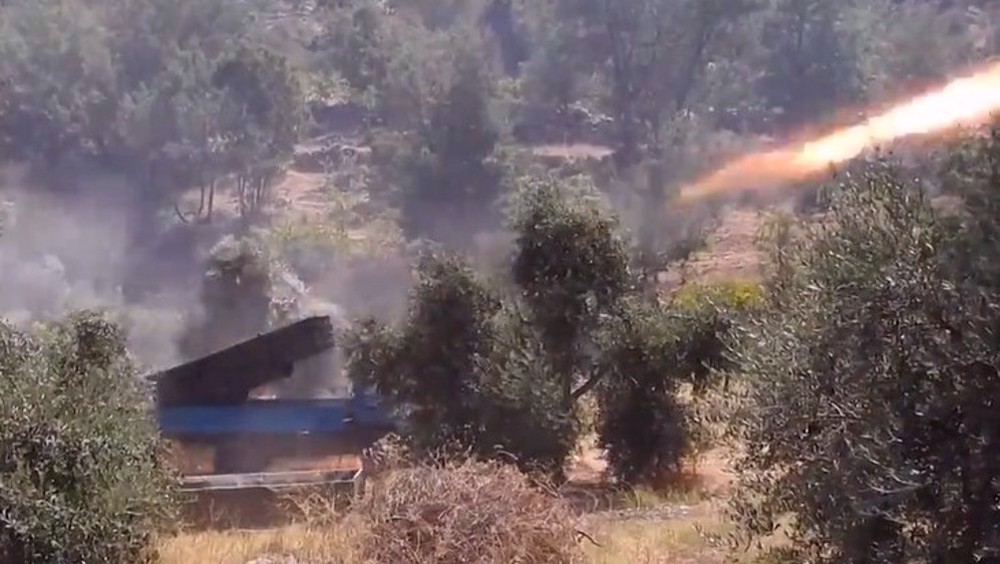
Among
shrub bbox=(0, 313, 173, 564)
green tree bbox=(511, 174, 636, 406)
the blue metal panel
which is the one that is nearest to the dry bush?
shrub bbox=(0, 313, 173, 564)

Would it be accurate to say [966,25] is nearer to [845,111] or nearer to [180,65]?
[845,111]

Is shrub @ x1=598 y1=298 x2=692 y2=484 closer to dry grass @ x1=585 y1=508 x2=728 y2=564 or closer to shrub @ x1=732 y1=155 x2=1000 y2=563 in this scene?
dry grass @ x1=585 y1=508 x2=728 y2=564

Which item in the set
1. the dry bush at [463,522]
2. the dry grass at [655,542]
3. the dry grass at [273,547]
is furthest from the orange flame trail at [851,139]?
the dry bush at [463,522]

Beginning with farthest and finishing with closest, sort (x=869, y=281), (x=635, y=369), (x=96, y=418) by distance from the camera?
(x=635, y=369), (x=96, y=418), (x=869, y=281)

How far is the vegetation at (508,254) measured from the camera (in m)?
7.57

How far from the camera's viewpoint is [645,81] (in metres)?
42.2

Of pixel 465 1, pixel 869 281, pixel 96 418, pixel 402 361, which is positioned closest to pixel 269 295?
pixel 402 361

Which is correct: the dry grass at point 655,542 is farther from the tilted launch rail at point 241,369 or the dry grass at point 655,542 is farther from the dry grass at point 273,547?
the tilted launch rail at point 241,369

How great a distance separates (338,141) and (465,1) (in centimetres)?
1121

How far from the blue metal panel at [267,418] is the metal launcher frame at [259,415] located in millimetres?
13

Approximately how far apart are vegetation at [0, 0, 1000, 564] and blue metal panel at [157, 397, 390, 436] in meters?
1.68

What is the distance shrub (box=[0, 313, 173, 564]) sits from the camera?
Result: 31.2ft

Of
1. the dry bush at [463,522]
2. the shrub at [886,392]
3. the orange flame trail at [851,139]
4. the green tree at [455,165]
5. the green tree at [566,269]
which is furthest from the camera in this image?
the green tree at [455,165]

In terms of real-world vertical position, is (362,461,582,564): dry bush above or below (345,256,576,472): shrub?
below
